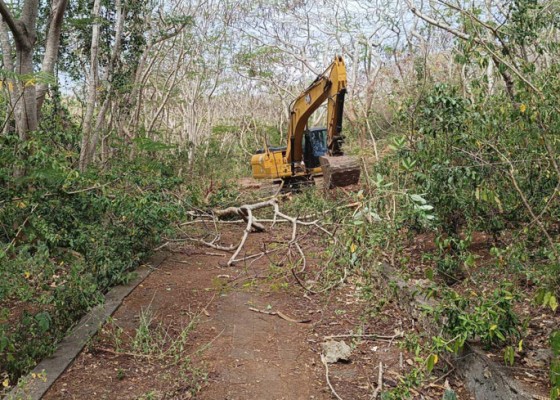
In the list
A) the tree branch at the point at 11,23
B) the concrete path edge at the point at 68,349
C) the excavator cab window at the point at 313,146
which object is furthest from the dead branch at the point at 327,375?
the excavator cab window at the point at 313,146

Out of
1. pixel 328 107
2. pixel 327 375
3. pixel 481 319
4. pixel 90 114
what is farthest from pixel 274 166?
pixel 481 319

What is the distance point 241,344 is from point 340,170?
6.14 metres

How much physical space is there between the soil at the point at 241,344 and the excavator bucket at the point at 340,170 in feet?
11.3

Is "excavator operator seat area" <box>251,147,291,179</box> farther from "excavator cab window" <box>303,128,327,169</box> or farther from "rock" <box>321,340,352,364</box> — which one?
"rock" <box>321,340,352,364</box>

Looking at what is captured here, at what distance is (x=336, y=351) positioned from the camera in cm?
476

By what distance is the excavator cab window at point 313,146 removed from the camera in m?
14.0

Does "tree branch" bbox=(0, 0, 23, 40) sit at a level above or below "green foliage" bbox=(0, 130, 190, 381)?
above

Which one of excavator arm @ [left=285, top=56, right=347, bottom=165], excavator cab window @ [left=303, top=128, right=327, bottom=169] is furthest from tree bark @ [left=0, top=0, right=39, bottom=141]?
excavator cab window @ [left=303, top=128, right=327, bottom=169]

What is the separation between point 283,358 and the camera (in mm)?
4742

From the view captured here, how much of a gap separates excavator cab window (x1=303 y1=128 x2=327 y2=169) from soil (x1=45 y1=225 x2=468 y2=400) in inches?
271

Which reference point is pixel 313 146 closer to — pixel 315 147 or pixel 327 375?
pixel 315 147

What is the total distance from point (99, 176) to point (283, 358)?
113 inches

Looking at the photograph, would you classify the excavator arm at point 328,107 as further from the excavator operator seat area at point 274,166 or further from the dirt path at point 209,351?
the dirt path at point 209,351

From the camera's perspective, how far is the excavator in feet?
34.5
